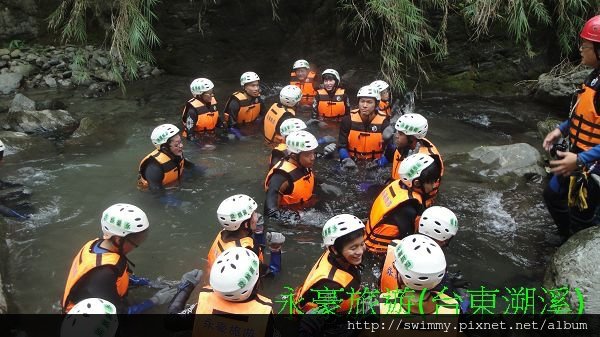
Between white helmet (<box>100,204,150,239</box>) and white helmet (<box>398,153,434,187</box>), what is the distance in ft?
9.33

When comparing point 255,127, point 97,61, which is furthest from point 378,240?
point 97,61

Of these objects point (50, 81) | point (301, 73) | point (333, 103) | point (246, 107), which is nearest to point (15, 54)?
point (50, 81)

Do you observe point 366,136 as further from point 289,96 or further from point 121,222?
point 121,222

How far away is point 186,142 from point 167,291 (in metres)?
5.22

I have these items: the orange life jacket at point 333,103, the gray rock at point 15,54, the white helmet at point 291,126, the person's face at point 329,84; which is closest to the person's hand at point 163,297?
the white helmet at point 291,126

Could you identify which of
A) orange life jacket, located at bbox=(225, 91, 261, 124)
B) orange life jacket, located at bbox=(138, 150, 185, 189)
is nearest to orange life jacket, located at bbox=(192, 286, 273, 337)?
orange life jacket, located at bbox=(138, 150, 185, 189)

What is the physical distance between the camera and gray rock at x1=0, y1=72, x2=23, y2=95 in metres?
12.2

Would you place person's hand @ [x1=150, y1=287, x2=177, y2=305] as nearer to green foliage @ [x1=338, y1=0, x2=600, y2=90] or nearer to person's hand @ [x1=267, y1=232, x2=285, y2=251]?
person's hand @ [x1=267, y1=232, x2=285, y2=251]

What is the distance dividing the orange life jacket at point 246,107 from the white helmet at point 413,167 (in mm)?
5373

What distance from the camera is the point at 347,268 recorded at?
13.5 ft

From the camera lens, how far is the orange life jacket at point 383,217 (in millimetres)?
5145

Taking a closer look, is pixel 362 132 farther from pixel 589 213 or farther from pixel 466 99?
pixel 466 99

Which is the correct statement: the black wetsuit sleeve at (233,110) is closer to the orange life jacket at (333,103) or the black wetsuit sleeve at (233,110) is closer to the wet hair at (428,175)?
the orange life jacket at (333,103)

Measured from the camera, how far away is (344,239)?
4.05 metres
